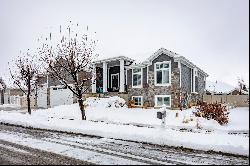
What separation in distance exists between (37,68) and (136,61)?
366 inches

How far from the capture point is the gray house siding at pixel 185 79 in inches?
953

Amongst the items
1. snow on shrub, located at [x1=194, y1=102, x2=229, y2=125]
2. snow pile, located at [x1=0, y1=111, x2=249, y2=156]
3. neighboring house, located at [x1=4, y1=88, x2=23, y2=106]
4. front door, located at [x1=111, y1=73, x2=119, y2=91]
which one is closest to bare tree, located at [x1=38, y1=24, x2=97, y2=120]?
snow pile, located at [x1=0, y1=111, x2=249, y2=156]

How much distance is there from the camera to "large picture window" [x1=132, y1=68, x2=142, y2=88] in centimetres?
2638

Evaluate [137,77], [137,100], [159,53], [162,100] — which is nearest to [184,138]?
[162,100]

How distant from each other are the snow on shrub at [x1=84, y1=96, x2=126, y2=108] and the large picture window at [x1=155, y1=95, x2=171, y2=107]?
10.8 ft

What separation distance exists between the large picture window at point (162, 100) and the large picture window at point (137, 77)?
2315mm

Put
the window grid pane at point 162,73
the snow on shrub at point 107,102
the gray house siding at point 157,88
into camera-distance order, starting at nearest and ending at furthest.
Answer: the gray house siding at point 157,88, the window grid pane at point 162,73, the snow on shrub at point 107,102

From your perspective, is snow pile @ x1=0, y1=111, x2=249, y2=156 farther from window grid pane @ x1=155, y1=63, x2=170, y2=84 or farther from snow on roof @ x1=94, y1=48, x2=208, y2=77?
snow on roof @ x1=94, y1=48, x2=208, y2=77

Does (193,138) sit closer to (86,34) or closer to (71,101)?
(86,34)

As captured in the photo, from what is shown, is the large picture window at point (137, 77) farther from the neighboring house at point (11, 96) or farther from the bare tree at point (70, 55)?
the neighboring house at point (11, 96)

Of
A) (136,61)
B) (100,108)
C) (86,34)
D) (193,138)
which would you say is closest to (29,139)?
(193,138)

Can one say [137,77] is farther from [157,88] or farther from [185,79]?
[185,79]

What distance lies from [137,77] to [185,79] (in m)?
4.50

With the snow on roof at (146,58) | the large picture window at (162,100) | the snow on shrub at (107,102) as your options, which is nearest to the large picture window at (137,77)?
the snow on roof at (146,58)
